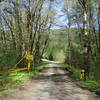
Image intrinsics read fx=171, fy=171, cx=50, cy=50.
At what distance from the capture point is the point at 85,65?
15.7 meters

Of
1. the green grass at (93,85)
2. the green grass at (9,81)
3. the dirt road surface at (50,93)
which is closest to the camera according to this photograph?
the dirt road surface at (50,93)

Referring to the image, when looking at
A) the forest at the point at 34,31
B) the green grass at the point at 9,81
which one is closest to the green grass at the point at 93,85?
the forest at the point at 34,31

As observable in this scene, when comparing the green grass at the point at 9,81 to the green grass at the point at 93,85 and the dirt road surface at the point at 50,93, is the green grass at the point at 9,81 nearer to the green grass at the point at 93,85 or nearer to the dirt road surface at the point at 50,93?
the dirt road surface at the point at 50,93

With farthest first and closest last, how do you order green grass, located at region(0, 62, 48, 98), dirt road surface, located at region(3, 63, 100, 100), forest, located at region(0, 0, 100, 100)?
forest, located at region(0, 0, 100, 100)
green grass, located at region(0, 62, 48, 98)
dirt road surface, located at region(3, 63, 100, 100)

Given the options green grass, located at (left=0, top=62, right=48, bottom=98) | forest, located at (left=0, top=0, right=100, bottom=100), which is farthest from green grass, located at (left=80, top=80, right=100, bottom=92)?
green grass, located at (left=0, top=62, right=48, bottom=98)

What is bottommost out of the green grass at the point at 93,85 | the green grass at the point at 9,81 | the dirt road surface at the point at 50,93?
the green grass at the point at 93,85

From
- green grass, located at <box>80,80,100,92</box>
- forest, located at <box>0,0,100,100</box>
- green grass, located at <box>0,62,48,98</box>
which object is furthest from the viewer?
forest, located at <box>0,0,100,100</box>

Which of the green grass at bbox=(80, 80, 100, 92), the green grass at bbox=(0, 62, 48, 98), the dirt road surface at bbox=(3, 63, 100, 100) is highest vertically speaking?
the green grass at bbox=(0, 62, 48, 98)

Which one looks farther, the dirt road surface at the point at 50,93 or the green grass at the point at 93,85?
the green grass at the point at 93,85

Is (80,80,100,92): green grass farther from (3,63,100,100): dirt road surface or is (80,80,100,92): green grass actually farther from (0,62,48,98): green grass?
(0,62,48,98): green grass

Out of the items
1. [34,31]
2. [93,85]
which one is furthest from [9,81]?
[34,31]

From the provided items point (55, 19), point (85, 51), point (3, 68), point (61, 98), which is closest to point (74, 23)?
point (55, 19)

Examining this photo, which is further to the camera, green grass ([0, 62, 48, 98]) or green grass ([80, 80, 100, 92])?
green grass ([80, 80, 100, 92])

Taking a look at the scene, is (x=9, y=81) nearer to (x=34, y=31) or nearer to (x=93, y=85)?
(x=93, y=85)
